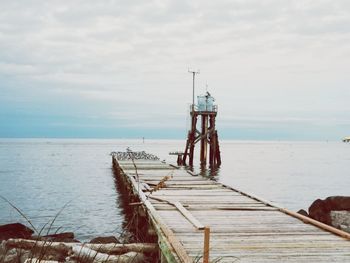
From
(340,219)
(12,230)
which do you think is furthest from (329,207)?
(12,230)

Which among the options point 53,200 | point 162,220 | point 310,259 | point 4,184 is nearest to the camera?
point 310,259

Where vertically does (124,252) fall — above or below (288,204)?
above

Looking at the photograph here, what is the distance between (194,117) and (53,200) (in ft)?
52.8

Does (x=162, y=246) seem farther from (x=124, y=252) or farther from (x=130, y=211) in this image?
(x=130, y=211)

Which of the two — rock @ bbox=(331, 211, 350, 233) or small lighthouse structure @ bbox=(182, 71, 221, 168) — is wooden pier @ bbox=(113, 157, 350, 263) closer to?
rock @ bbox=(331, 211, 350, 233)

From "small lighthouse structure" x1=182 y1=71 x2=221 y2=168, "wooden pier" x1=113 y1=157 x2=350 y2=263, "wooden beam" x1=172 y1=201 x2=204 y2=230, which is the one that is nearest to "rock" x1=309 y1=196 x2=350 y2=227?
"wooden pier" x1=113 y1=157 x2=350 y2=263

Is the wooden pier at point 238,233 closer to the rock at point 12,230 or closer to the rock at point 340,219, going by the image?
the rock at point 340,219

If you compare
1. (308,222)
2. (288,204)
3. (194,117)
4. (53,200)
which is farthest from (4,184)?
(308,222)

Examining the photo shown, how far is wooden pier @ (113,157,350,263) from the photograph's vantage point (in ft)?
18.5

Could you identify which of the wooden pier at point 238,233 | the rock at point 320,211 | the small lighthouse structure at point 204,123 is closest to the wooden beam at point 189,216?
the wooden pier at point 238,233

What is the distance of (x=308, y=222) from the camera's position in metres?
7.91

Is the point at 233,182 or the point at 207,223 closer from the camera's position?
the point at 207,223

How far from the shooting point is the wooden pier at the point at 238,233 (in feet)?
18.5

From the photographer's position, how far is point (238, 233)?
22.9 feet
